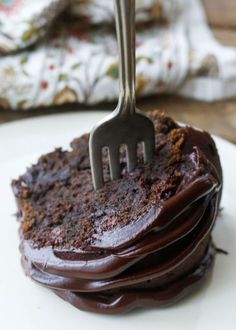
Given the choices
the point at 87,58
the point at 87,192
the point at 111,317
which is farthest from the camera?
the point at 87,58

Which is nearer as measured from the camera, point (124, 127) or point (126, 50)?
point (126, 50)

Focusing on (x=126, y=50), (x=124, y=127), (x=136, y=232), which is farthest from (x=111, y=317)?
(x=126, y=50)

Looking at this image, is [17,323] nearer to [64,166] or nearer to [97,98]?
[64,166]

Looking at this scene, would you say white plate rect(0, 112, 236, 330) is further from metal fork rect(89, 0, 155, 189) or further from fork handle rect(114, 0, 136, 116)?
fork handle rect(114, 0, 136, 116)

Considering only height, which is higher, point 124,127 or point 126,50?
point 126,50

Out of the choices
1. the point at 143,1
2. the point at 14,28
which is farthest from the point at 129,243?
the point at 143,1

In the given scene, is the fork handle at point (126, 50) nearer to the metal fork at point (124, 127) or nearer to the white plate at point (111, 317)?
the metal fork at point (124, 127)

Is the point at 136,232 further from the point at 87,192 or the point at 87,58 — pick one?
the point at 87,58
